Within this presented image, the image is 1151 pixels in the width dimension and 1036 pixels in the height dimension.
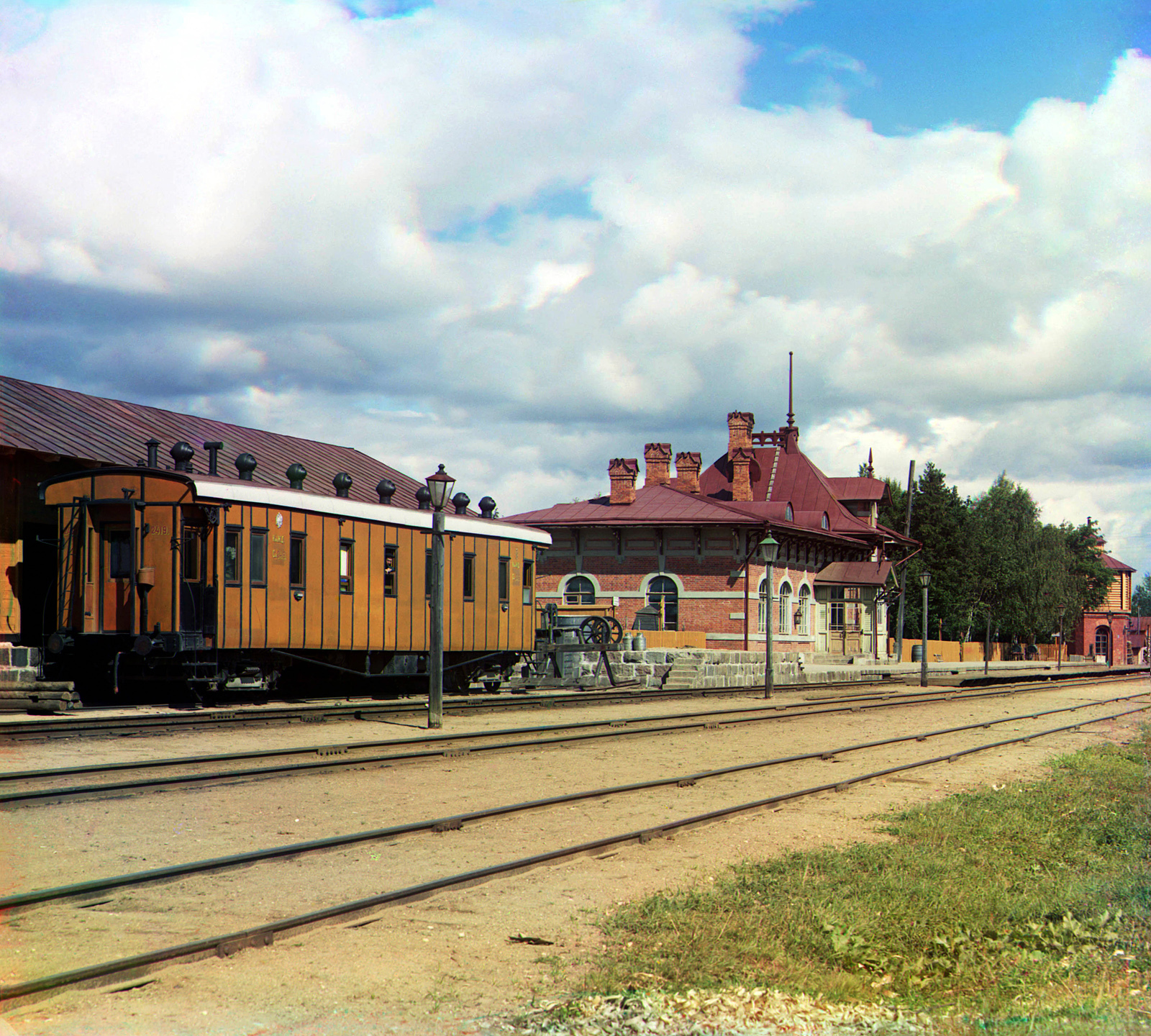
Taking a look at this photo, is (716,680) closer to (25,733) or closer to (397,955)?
(25,733)

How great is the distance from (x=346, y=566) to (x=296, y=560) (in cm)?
129

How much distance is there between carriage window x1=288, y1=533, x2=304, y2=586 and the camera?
18906mm

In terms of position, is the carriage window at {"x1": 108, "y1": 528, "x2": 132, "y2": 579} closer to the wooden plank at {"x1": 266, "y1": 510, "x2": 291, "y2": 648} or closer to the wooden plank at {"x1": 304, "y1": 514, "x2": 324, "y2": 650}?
the wooden plank at {"x1": 266, "y1": 510, "x2": 291, "y2": 648}

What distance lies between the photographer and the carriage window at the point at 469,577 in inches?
909

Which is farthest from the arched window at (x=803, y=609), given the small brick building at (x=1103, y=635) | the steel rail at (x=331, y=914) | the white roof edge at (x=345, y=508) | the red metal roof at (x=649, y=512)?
the small brick building at (x=1103, y=635)

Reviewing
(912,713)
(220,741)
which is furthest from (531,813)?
(912,713)

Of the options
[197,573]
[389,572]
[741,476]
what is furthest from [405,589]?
[741,476]

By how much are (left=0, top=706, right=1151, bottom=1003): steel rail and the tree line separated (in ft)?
200

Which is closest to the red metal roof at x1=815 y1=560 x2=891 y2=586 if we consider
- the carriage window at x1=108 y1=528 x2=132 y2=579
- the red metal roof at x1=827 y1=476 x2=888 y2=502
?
the red metal roof at x1=827 y1=476 x2=888 y2=502

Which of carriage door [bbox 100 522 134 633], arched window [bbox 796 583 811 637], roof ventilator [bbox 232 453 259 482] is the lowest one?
arched window [bbox 796 583 811 637]

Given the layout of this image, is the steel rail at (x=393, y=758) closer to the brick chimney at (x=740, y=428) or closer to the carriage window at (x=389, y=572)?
the carriage window at (x=389, y=572)

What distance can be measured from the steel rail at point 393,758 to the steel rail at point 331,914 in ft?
12.6

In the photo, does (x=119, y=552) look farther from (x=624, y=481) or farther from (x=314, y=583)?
(x=624, y=481)

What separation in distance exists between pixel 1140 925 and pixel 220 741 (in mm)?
10638
